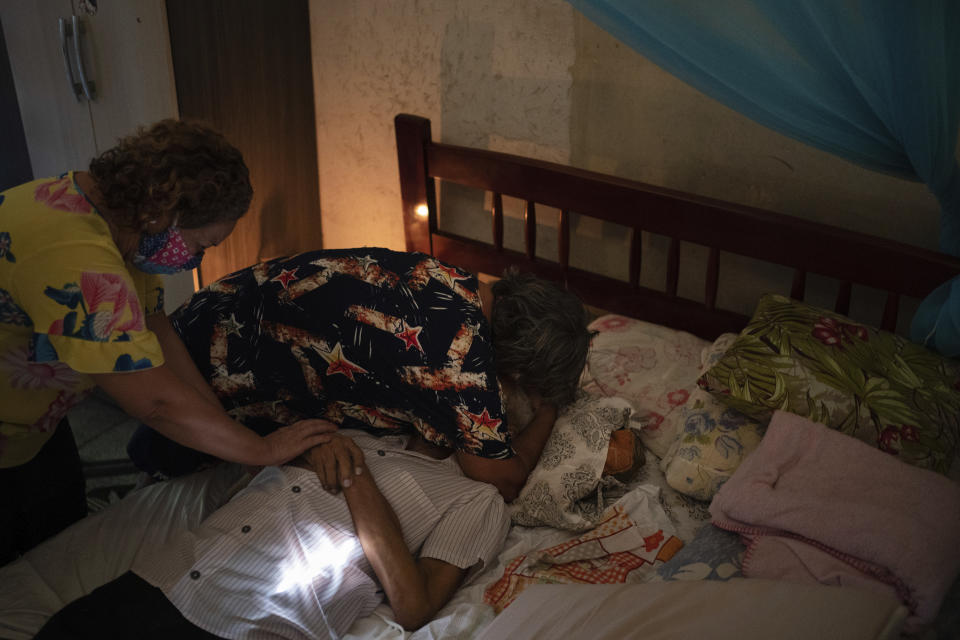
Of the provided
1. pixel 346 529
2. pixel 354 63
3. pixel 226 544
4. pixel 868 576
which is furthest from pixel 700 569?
pixel 354 63

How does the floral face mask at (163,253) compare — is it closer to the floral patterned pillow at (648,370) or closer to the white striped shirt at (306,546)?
the white striped shirt at (306,546)

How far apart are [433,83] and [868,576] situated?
6.40 feet

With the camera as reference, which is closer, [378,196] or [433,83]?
[433,83]

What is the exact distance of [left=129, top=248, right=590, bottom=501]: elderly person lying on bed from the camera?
5.36 feet

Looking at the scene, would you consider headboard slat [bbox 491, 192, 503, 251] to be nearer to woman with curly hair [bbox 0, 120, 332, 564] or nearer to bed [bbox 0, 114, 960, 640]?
bed [bbox 0, 114, 960, 640]

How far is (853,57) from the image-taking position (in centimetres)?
150

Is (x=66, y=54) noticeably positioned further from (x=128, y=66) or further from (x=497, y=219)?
(x=497, y=219)

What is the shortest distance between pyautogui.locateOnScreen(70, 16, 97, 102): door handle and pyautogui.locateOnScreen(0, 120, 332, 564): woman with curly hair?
4.76 ft

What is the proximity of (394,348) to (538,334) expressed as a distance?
299 millimetres

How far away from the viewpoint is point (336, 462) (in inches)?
63.3

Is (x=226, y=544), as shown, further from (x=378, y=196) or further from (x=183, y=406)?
(x=378, y=196)

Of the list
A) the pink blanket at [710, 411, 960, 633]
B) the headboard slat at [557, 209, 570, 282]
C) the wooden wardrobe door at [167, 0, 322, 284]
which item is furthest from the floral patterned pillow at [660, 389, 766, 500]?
the wooden wardrobe door at [167, 0, 322, 284]

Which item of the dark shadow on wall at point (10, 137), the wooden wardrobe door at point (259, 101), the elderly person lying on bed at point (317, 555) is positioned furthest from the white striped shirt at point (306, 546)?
the dark shadow on wall at point (10, 137)

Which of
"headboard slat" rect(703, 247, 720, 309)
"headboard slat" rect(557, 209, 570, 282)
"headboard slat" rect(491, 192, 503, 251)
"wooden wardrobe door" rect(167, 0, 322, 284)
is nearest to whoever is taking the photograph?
"headboard slat" rect(703, 247, 720, 309)
